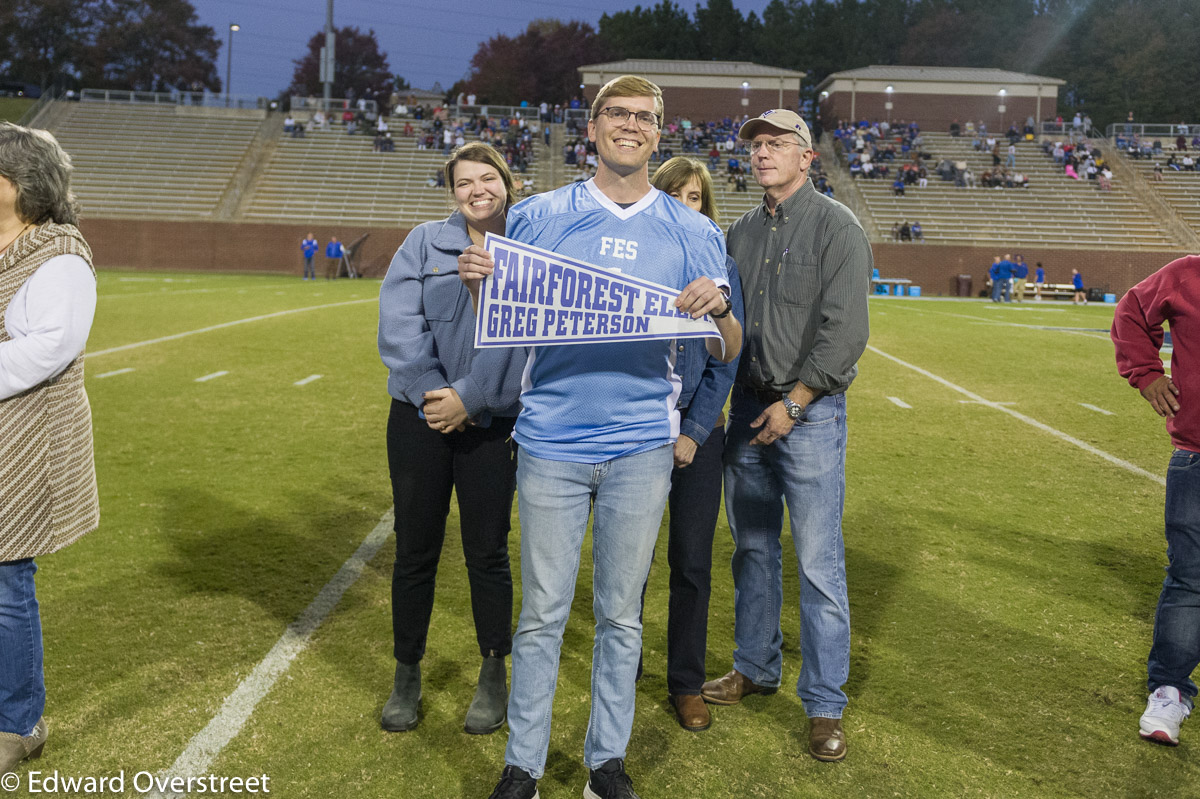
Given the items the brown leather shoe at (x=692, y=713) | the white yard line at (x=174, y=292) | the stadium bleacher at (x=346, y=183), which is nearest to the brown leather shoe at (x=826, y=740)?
the brown leather shoe at (x=692, y=713)

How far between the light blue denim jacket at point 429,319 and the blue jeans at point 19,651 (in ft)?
4.53

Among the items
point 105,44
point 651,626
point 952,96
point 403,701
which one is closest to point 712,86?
point 952,96

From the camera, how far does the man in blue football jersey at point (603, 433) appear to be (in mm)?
3000

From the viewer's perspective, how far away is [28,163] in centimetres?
312

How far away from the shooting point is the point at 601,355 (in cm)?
303

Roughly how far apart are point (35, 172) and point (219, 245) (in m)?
41.4

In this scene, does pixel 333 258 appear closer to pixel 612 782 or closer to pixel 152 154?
pixel 152 154

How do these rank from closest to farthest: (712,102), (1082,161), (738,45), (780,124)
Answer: (780,124), (1082,161), (712,102), (738,45)

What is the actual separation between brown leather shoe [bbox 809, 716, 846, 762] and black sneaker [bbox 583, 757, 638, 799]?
0.86 meters

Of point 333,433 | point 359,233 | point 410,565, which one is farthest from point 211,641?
point 359,233

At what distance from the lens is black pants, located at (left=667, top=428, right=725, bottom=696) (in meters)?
3.89

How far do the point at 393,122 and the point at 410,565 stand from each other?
51.3m

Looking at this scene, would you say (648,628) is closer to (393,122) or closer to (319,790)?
(319,790)

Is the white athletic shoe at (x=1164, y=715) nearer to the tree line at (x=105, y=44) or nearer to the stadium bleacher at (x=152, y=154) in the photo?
the stadium bleacher at (x=152, y=154)
